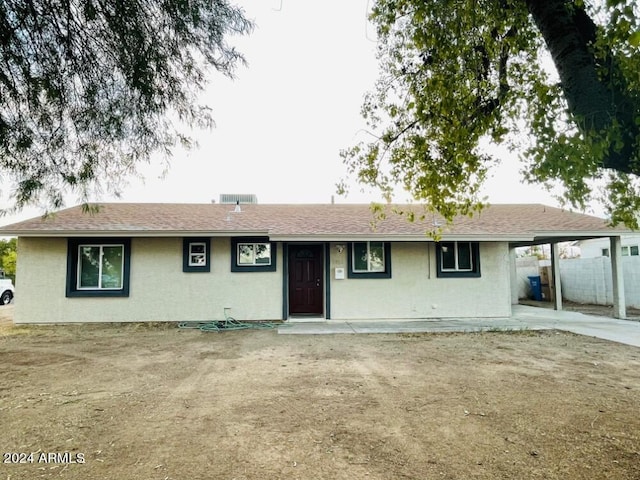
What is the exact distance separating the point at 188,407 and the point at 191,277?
6922 millimetres

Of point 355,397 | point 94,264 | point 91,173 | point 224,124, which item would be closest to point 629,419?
point 355,397

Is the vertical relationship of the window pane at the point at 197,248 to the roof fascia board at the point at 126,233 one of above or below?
below

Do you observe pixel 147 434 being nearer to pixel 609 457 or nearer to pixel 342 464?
pixel 342 464

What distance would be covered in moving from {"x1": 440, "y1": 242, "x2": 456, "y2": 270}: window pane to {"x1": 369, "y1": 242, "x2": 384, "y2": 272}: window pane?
1.83 metres

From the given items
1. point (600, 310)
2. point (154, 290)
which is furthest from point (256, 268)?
point (600, 310)

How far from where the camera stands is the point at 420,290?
11.3 m

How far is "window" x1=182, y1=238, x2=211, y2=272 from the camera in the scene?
424 inches

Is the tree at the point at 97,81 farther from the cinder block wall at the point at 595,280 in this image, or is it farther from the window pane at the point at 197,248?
the cinder block wall at the point at 595,280

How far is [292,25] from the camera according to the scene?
4.49 meters

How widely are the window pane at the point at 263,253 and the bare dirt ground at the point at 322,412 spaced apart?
12.5 feet

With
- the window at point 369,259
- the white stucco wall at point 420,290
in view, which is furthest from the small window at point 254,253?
the window at point 369,259

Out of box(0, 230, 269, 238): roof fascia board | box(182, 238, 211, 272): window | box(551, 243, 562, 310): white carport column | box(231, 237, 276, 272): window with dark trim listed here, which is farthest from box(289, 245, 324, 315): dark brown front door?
box(551, 243, 562, 310): white carport column

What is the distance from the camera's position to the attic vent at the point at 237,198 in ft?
51.2

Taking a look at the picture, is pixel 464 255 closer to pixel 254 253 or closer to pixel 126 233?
pixel 254 253
